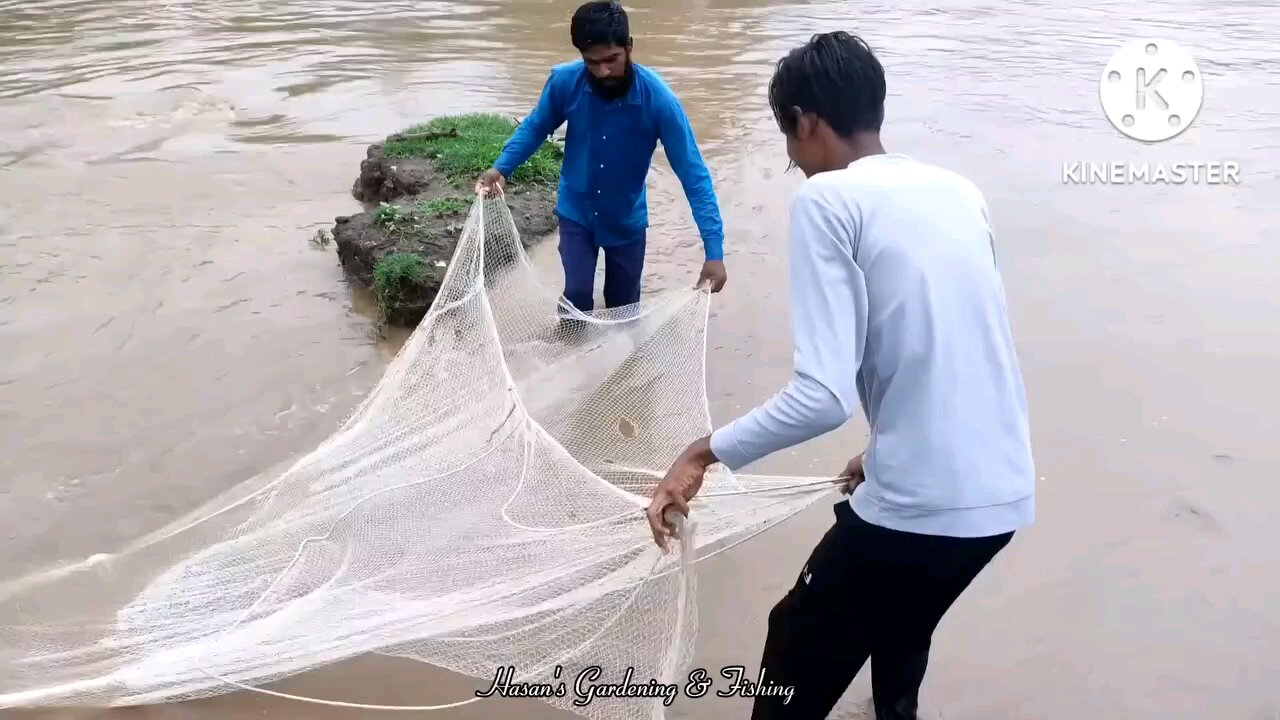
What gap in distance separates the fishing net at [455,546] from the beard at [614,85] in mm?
578

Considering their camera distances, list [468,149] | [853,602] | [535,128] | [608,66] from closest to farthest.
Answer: [853,602]
[608,66]
[535,128]
[468,149]

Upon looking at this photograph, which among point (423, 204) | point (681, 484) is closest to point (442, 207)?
point (423, 204)

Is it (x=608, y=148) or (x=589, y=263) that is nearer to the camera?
(x=608, y=148)

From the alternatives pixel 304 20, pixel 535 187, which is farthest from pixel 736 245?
pixel 304 20

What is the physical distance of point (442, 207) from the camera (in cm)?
479

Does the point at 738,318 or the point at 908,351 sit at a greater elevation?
the point at 908,351

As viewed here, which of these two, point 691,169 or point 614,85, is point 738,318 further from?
point 614,85

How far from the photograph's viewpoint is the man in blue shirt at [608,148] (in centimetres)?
298

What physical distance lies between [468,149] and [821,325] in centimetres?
450

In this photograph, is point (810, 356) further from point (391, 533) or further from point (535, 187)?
point (535, 187)

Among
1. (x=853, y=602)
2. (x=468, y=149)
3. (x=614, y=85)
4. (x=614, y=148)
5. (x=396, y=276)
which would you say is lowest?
(x=396, y=276)

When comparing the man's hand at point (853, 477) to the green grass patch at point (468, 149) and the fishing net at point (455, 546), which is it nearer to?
the fishing net at point (455, 546)

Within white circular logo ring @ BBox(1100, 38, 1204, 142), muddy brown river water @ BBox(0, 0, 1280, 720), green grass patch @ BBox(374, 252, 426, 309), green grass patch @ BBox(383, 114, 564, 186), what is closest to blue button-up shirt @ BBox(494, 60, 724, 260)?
muddy brown river water @ BBox(0, 0, 1280, 720)

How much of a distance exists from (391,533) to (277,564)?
285 mm
